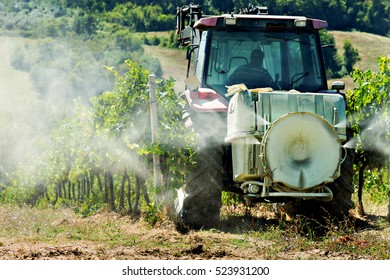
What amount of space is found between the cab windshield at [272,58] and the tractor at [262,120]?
0.04 feet

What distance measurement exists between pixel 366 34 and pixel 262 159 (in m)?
52.8

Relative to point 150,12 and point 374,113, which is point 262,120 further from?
point 150,12

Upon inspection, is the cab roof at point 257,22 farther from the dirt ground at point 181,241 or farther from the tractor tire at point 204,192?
the dirt ground at point 181,241

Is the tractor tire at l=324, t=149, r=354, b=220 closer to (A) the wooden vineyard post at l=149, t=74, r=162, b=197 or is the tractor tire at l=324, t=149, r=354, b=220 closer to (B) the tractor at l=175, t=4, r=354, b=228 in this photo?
(B) the tractor at l=175, t=4, r=354, b=228

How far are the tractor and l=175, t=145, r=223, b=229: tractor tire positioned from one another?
0.04 ft

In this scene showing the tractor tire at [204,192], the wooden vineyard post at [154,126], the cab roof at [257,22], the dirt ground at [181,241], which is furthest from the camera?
the wooden vineyard post at [154,126]

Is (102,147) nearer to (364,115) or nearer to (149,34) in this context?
(364,115)

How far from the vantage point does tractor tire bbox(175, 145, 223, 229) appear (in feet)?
29.2

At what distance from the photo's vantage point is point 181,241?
328 inches

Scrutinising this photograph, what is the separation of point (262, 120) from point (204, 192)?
3.80 feet

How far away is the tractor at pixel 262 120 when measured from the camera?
8180 mm

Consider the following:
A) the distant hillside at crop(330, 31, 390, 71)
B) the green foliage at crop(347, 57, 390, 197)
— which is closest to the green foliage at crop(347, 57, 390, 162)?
the green foliage at crop(347, 57, 390, 197)

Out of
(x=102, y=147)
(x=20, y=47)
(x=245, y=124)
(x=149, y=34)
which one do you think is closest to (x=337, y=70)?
(x=149, y=34)

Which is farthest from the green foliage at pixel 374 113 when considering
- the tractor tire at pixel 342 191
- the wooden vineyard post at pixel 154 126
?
the wooden vineyard post at pixel 154 126
